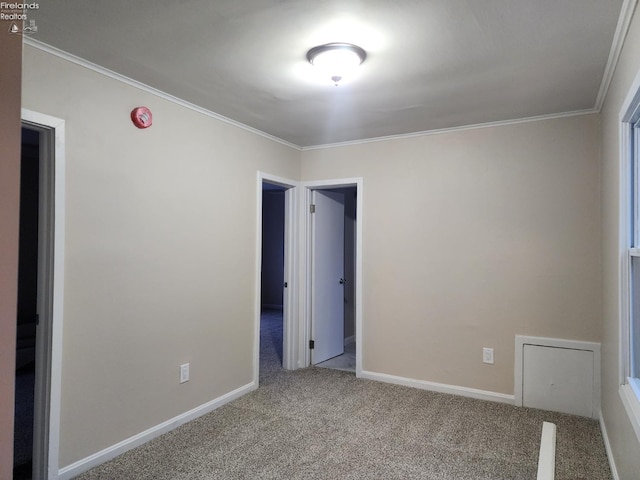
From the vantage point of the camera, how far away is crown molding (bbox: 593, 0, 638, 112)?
1728 millimetres

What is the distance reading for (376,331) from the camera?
3.94 metres

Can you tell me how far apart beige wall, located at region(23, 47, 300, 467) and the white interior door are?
3.15 feet

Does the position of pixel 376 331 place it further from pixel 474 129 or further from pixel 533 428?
pixel 474 129

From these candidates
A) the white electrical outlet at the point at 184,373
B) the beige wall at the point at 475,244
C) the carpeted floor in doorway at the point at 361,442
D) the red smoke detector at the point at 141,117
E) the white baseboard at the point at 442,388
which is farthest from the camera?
the white baseboard at the point at 442,388

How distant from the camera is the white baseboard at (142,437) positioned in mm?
2281

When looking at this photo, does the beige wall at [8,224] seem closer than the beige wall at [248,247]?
Yes

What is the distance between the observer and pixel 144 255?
2.69 metres

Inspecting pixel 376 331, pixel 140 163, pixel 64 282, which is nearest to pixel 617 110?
pixel 376 331

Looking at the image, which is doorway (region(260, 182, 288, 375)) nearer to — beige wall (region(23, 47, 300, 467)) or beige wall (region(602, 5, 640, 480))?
beige wall (region(23, 47, 300, 467))

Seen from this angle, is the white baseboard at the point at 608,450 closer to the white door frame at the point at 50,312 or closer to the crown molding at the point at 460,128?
the crown molding at the point at 460,128

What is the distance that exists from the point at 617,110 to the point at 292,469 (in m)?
2.69

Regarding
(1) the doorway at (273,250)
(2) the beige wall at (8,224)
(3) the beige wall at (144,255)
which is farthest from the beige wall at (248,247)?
(1) the doorway at (273,250)

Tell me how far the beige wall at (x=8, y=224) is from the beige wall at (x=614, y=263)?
2142 millimetres

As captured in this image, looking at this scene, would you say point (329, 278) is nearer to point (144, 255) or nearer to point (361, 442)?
point (361, 442)
